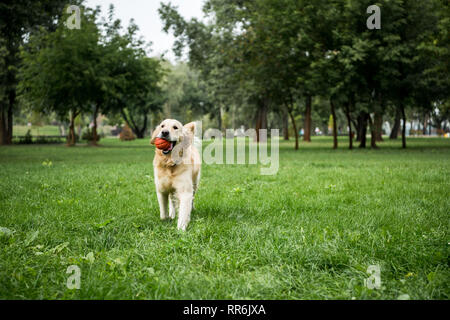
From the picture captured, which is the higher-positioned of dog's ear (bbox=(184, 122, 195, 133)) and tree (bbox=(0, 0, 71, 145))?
tree (bbox=(0, 0, 71, 145))

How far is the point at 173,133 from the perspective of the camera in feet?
14.6

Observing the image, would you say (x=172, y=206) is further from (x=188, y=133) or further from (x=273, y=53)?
(x=273, y=53)

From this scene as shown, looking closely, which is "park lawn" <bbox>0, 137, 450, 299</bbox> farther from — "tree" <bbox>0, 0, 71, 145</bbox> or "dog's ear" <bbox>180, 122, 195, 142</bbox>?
"tree" <bbox>0, 0, 71, 145</bbox>

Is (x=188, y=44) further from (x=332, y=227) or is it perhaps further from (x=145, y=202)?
(x=332, y=227)

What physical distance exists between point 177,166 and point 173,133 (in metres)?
0.48

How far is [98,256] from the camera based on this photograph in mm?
3461

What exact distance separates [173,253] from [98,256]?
0.77 meters

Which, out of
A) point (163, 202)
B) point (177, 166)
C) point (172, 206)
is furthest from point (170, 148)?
point (172, 206)

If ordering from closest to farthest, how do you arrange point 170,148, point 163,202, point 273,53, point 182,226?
point 182,226 → point 170,148 → point 163,202 → point 273,53

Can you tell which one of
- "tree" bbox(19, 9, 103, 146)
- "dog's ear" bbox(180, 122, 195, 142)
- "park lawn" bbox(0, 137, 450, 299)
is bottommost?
"park lawn" bbox(0, 137, 450, 299)

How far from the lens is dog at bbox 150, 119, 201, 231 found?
4.45 metres

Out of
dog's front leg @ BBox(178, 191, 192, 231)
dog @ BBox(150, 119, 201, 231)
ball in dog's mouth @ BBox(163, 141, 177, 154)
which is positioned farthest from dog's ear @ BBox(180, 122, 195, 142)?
dog's front leg @ BBox(178, 191, 192, 231)
